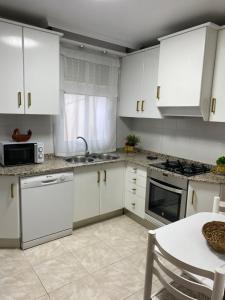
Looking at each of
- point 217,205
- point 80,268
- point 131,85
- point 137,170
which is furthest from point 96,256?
point 131,85

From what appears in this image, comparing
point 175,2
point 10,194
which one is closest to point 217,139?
point 175,2

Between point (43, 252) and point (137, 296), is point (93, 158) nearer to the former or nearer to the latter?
point (43, 252)

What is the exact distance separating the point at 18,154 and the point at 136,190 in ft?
5.00

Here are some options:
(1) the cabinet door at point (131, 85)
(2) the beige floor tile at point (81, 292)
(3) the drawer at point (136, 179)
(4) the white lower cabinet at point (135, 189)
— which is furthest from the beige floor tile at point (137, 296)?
(1) the cabinet door at point (131, 85)

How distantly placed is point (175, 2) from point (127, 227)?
2.54 metres

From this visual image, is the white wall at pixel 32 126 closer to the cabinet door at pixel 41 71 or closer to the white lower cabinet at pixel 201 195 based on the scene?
the cabinet door at pixel 41 71

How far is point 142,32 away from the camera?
2.80 m

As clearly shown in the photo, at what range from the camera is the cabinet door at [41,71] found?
2326 millimetres

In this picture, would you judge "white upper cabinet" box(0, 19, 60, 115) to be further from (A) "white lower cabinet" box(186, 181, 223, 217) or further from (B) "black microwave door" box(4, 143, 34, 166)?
(A) "white lower cabinet" box(186, 181, 223, 217)

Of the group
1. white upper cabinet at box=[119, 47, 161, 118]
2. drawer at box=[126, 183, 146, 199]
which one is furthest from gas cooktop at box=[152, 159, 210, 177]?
white upper cabinet at box=[119, 47, 161, 118]

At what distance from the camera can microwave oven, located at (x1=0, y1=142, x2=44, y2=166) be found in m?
2.34

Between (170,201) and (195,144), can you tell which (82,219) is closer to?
(170,201)

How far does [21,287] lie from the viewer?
1837 mm

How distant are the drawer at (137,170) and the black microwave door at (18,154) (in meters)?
1.25
